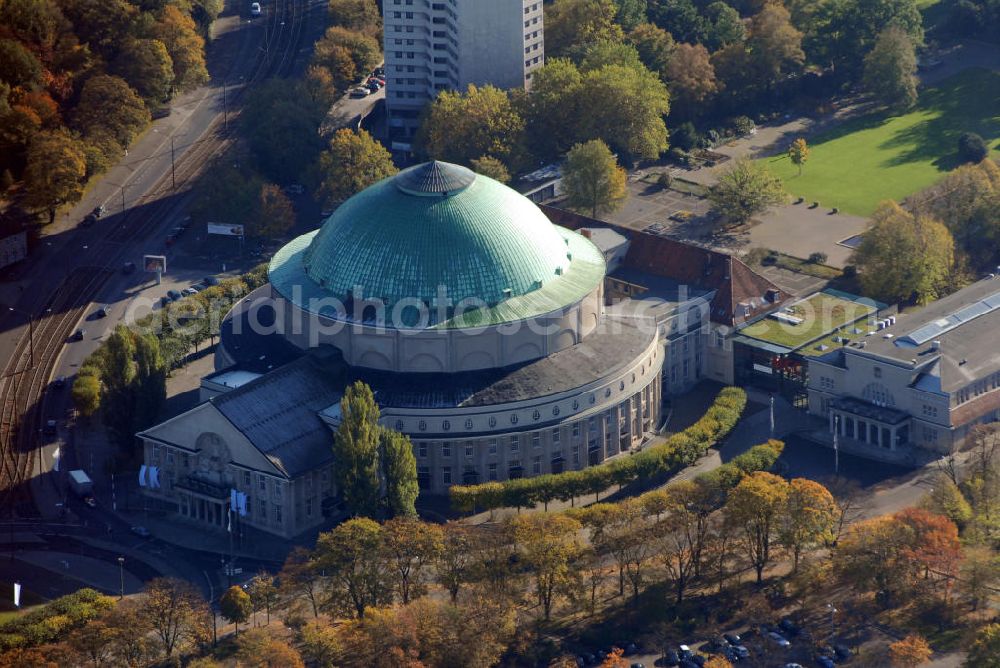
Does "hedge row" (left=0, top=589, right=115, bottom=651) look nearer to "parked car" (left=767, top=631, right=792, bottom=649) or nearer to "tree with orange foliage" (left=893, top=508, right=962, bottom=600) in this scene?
"parked car" (left=767, top=631, right=792, bottom=649)

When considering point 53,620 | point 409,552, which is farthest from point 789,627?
point 53,620

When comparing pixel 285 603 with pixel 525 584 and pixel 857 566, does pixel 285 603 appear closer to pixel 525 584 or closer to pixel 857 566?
pixel 525 584

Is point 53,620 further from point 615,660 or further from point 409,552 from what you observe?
point 615,660

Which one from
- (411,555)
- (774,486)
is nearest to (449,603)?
(411,555)

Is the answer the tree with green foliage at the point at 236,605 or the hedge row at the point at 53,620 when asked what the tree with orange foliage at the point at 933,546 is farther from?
the hedge row at the point at 53,620

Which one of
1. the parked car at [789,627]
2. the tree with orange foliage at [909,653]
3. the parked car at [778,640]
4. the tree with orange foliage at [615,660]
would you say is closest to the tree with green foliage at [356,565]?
the tree with orange foliage at [615,660]

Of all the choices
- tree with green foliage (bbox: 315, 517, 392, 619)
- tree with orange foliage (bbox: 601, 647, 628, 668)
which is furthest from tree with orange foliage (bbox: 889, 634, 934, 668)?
tree with green foliage (bbox: 315, 517, 392, 619)

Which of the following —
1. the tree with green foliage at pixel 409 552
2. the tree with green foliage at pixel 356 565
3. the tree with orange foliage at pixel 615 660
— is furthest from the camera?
the tree with green foliage at pixel 409 552
